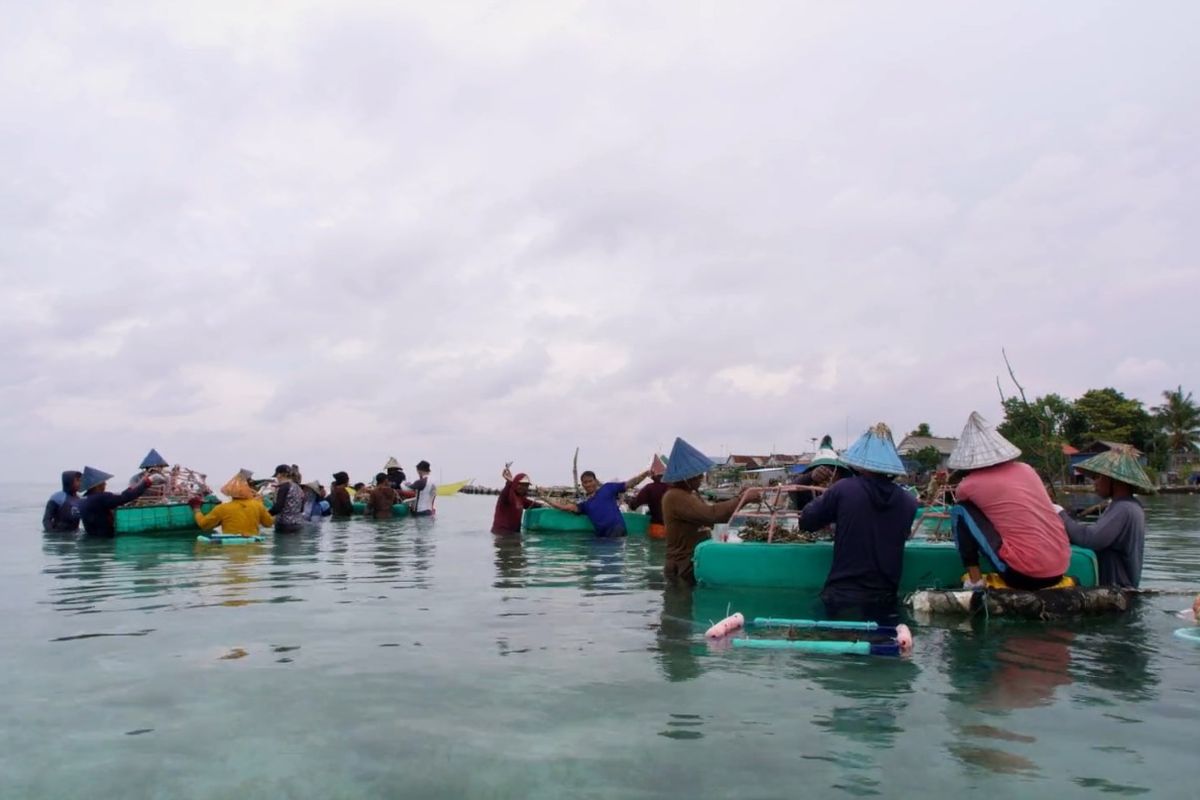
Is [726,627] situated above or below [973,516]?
below

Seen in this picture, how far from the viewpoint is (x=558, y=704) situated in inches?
194

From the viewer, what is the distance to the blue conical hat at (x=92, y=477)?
644 inches

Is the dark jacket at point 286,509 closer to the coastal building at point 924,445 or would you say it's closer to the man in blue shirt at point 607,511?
the man in blue shirt at point 607,511

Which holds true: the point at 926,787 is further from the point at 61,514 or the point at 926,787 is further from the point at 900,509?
the point at 61,514

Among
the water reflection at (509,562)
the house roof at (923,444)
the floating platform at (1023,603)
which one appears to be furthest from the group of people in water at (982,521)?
the house roof at (923,444)

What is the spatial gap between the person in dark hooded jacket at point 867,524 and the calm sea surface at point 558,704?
1.76 ft

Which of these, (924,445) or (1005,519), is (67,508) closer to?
(1005,519)

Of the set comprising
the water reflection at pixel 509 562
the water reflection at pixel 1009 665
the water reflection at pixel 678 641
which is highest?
the water reflection at pixel 509 562

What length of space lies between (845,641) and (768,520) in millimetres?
3360

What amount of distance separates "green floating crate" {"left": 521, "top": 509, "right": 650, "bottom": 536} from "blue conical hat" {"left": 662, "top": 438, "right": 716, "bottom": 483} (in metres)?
7.90

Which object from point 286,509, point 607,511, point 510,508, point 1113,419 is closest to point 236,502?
point 286,509

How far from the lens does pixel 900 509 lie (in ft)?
24.2

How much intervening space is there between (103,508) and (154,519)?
3.47ft

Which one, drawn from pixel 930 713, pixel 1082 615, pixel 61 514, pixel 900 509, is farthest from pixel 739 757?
pixel 61 514
